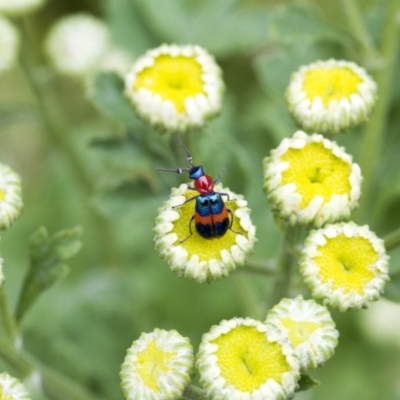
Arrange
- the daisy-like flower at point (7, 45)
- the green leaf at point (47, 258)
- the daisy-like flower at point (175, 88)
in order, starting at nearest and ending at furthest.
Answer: the green leaf at point (47, 258) < the daisy-like flower at point (175, 88) < the daisy-like flower at point (7, 45)

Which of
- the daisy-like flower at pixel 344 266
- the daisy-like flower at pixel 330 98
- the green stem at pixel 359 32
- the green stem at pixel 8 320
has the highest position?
the green stem at pixel 359 32

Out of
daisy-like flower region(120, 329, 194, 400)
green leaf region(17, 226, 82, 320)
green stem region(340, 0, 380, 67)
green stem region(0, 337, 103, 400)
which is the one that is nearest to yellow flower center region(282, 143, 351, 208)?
daisy-like flower region(120, 329, 194, 400)

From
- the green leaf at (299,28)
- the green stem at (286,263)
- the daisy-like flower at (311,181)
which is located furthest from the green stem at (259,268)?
the green leaf at (299,28)

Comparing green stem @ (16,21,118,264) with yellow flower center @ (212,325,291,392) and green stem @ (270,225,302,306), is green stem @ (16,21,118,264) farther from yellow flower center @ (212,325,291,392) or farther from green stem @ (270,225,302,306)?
yellow flower center @ (212,325,291,392)

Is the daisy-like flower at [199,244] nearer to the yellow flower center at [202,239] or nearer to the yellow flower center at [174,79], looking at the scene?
the yellow flower center at [202,239]

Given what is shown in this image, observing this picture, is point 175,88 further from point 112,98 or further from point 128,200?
point 128,200

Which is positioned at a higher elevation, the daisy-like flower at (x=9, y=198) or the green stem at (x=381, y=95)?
the green stem at (x=381, y=95)

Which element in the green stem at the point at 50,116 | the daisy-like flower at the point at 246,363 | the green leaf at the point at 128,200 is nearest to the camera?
the daisy-like flower at the point at 246,363
